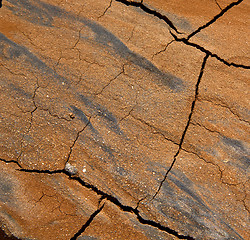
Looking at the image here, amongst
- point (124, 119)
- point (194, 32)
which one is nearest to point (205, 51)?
point (194, 32)

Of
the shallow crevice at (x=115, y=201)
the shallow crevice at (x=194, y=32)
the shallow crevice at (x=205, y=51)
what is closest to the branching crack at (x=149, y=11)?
the shallow crevice at (x=194, y=32)

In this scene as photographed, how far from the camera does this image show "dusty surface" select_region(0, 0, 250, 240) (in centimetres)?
310

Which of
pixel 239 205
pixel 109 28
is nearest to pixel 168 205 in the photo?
pixel 239 205

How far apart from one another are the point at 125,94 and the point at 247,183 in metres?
1.79

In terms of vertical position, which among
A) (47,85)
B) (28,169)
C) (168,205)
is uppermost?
(47,85)

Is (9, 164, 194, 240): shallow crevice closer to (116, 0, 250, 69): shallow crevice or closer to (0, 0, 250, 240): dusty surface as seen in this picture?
(0, 0, 250, 240): dusty surface

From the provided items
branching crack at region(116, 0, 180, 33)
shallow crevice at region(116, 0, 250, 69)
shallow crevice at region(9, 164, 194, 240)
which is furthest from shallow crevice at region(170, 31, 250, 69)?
shallow crevice at region(9, 164, 194, 240)

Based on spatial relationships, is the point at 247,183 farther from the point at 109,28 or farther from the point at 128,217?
the point at 109,28

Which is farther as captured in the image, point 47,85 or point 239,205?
point 47,85

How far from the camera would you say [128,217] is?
310cm

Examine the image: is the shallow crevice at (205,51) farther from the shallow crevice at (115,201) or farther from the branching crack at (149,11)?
the shallow crevice at (115,201)

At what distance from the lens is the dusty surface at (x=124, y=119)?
310cm

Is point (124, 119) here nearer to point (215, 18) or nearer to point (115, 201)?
point (115, 201)

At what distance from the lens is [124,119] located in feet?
10.7
